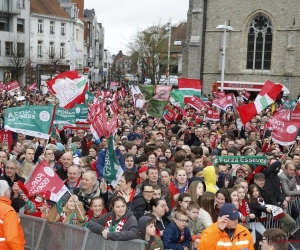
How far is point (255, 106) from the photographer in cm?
1661

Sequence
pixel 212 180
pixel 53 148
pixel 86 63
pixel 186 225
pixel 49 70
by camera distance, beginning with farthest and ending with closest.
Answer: pixel 86 63, pixel 49 70, pixel 53 148, pixel 212 180, pixel 186 225

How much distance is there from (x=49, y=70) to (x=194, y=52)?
2446 cm

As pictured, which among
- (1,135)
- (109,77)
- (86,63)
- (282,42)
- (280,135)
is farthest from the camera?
(109,77)

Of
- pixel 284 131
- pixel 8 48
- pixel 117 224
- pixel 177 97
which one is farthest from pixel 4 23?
pixel 117 224

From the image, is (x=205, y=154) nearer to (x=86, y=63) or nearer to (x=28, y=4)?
(x=28, y=4)

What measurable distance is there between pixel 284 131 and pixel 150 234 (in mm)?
8119

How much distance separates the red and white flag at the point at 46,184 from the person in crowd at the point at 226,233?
2354 millimetres

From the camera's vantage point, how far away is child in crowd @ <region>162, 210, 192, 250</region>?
6473 mm

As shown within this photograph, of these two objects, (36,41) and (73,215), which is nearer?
(73,215)

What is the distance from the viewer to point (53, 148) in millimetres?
10641

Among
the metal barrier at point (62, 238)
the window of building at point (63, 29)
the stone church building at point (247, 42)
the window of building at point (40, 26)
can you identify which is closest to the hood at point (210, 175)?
the metal barrier at point (62, 238)

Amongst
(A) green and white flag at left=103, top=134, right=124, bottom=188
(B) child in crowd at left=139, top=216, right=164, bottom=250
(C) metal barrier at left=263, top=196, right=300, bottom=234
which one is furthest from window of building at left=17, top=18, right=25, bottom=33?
(B) child in crowd at left=139, top=216, right=164, bottom=250

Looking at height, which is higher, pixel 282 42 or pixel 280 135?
pixel 282 42

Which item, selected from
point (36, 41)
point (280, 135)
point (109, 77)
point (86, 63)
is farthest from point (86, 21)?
point (280, 135)
